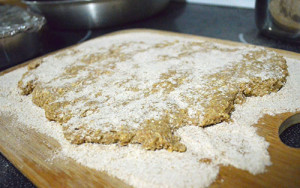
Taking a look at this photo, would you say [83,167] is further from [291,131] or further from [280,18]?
[280,18]

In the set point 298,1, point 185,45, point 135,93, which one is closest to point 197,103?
point 135,93

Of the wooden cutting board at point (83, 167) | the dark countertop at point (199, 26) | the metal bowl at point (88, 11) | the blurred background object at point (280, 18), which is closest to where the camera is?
the wooden cutting board at point (83, 167)

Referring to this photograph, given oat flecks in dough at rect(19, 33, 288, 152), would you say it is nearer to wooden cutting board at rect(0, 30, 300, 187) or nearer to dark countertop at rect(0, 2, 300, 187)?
wooden cutting board at rect(0, 30, 300, 187)

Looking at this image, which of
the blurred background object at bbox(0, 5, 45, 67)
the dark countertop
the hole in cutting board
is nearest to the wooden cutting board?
the hole in cutting board

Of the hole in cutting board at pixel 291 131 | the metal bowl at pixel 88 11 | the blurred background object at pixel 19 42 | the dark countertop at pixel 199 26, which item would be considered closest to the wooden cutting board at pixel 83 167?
the hole in cutting board at pixel 291 131

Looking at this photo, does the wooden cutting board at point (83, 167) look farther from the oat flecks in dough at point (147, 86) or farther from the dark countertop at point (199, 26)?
the dark countertop at point (199, 26)

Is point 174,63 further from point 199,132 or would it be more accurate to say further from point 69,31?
point 69,31

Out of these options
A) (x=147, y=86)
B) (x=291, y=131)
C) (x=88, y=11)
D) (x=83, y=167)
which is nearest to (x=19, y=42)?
(x=88, y=11)
